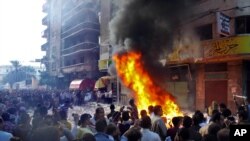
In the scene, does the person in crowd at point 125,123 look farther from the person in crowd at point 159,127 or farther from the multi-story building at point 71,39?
the multi-story building at point 71,39

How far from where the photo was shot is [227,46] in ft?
65.3

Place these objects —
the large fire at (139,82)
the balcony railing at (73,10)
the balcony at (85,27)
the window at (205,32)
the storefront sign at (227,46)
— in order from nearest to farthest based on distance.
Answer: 1. the large fire at (139,82)
2. the storefront sign at (227,46)
3. the window at (205,32)
4. the balcony at (85,27)
5. the balcony railing at (73,10)

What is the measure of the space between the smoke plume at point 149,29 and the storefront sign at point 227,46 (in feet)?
7.99

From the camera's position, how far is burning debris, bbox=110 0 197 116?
16.5 meters

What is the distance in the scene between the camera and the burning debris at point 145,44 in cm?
1650

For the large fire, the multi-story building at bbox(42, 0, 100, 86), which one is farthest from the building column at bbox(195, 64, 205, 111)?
the multi-story building at bbox(42, 0, 100, 86)

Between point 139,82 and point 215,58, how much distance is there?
20.5ft

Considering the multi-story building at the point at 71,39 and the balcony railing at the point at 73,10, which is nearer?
the multi-story building at the point at 71,39

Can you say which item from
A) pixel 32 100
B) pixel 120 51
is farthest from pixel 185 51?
pixel 32 100

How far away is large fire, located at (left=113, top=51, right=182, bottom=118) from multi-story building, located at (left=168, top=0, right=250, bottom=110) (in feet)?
15.7

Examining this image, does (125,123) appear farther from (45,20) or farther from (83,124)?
(45,20)

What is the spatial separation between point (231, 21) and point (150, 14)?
201 inches

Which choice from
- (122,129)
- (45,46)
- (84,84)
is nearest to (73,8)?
(84,84)

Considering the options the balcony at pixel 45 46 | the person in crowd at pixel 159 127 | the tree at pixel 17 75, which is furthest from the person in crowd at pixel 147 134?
the tree at pixel 17 75
